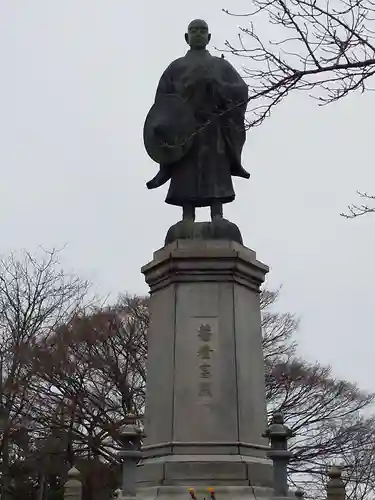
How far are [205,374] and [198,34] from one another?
429cm

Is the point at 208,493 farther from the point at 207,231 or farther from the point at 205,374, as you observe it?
the point at 207,231

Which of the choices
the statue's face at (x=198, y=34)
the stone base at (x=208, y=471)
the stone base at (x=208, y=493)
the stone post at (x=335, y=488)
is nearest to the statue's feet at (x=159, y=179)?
the statue's face at (x=198, y=34)

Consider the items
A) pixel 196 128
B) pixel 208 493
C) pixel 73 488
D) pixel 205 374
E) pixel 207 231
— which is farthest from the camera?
pixel 73 488

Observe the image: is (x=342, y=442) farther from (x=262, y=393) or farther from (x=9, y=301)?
(x=262, y=393)

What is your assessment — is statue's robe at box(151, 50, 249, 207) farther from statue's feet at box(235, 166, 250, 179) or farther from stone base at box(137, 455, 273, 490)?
stone base at box(137, 455, 273, 490)

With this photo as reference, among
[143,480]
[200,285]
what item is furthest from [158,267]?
[143,480]

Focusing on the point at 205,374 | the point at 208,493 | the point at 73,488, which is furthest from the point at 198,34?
the point at 73,488

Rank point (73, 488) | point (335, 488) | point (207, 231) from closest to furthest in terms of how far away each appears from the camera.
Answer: point (207, 231)
point (335, 488)
point (73, 488)

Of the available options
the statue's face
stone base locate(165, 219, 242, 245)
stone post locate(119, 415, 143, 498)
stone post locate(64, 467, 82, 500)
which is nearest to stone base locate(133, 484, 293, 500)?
stone post locate(119, 415, 143, 498)

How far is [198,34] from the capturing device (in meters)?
9.05

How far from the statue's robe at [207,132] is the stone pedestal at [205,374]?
87 centimetres

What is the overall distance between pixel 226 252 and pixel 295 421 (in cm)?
1641

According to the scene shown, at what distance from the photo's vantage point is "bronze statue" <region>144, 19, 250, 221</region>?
869 centimetres

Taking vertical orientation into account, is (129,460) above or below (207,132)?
below
